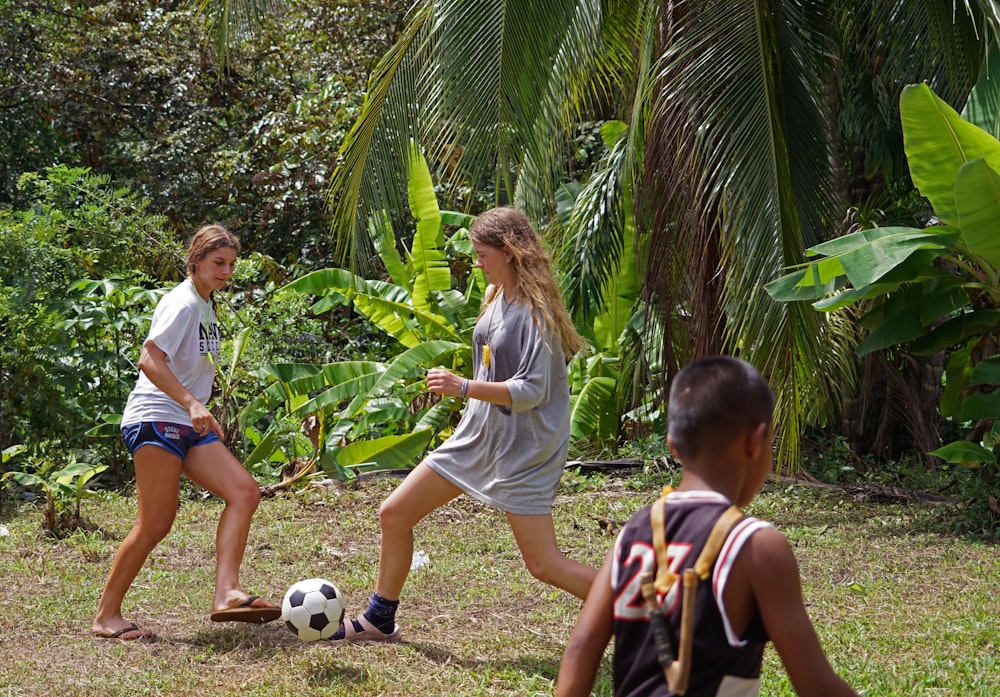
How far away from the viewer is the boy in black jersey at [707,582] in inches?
77.6

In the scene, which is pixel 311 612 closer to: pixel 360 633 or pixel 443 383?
pixel 360 633

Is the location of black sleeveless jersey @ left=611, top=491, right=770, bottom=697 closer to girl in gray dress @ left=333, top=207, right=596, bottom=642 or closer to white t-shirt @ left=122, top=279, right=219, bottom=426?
girl in gray dress @ left=333, top=207, right=596, bottom=642

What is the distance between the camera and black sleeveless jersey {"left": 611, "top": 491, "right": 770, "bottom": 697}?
199 cm

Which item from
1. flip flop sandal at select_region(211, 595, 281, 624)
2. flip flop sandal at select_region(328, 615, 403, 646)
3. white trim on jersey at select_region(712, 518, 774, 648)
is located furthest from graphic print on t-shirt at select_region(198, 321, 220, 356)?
white trim on jersey at select_region(712, 518, 774, 648)

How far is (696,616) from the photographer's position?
6.54ft

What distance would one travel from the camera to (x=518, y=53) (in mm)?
6656

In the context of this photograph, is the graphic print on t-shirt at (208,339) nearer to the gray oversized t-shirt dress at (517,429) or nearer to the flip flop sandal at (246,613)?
the flip flop sandal at (246,613)

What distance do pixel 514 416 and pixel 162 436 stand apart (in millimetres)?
1651

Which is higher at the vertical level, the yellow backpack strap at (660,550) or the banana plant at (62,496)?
the yellow backpack strap at (660,550)

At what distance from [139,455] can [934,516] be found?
5.30 metres

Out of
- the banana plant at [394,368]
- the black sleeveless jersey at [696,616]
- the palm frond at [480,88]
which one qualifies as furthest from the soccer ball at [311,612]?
the banana plant at [394,368]

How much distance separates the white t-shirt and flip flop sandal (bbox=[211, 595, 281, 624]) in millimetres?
853

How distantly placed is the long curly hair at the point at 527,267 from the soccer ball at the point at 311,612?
1448mm

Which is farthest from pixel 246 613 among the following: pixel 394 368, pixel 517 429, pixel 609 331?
pixel 609 331
